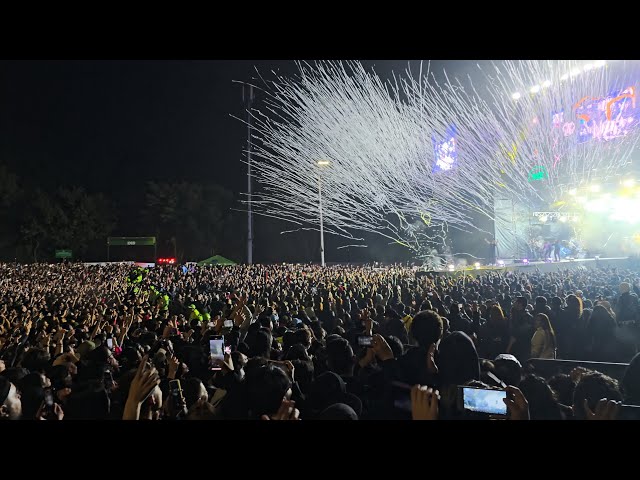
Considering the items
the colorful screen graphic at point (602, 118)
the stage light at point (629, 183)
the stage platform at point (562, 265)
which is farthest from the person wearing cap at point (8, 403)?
the colorful screen graphic at point (602, 118)

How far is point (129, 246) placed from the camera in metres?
39.0

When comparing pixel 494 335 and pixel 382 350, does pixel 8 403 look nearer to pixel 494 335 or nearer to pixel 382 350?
pixel 382 350

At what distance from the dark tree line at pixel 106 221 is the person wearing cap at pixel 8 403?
117 ft

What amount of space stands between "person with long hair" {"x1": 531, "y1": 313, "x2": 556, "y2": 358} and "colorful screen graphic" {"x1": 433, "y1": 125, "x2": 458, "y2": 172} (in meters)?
19.8

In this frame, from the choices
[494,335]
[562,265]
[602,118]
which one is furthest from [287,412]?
[602,118]

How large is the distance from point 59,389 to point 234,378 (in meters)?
1.43

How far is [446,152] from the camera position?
2745cm

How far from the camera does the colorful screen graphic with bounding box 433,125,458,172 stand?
25498 mm

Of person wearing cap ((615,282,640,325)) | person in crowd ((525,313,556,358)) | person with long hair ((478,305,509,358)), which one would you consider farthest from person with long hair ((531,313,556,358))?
person wearing cap ((615,282,640,325))

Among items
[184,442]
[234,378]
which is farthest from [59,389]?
[184,442]

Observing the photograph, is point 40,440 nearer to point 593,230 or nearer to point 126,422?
point 126,422

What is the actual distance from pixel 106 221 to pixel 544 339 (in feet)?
128

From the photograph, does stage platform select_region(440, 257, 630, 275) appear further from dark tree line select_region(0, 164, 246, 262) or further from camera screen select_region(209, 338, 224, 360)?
dark tree line select_region(0, 164, 246, 262)

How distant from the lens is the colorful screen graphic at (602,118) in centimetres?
2459
